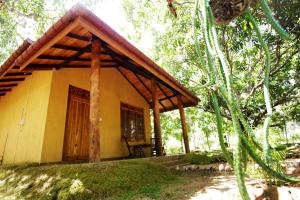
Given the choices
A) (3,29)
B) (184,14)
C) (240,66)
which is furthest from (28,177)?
(240,66)

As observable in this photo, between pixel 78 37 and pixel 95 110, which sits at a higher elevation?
pixel 78 37

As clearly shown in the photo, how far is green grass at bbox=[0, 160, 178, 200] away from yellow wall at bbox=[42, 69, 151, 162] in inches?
45.7

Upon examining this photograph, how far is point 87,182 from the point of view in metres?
3.66

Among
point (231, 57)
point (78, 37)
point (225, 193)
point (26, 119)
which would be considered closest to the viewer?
point (225, 193)

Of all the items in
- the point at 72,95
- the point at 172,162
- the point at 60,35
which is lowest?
the point at 172,162

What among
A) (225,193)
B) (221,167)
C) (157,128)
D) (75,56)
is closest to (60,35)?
(75,56)

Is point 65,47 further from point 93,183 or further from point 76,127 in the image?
point 93,183

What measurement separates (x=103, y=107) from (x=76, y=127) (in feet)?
4.57

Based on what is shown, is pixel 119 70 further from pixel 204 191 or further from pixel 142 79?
pixel 204 191

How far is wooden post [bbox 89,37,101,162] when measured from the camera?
4.43 meters

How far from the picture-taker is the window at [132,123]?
8.75 meters

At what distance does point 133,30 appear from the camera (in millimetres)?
12156

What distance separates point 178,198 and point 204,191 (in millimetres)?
499

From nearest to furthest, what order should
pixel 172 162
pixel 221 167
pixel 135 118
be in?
1. pixel 221 167
2. pixel 172 162
3. pixel 135 118
